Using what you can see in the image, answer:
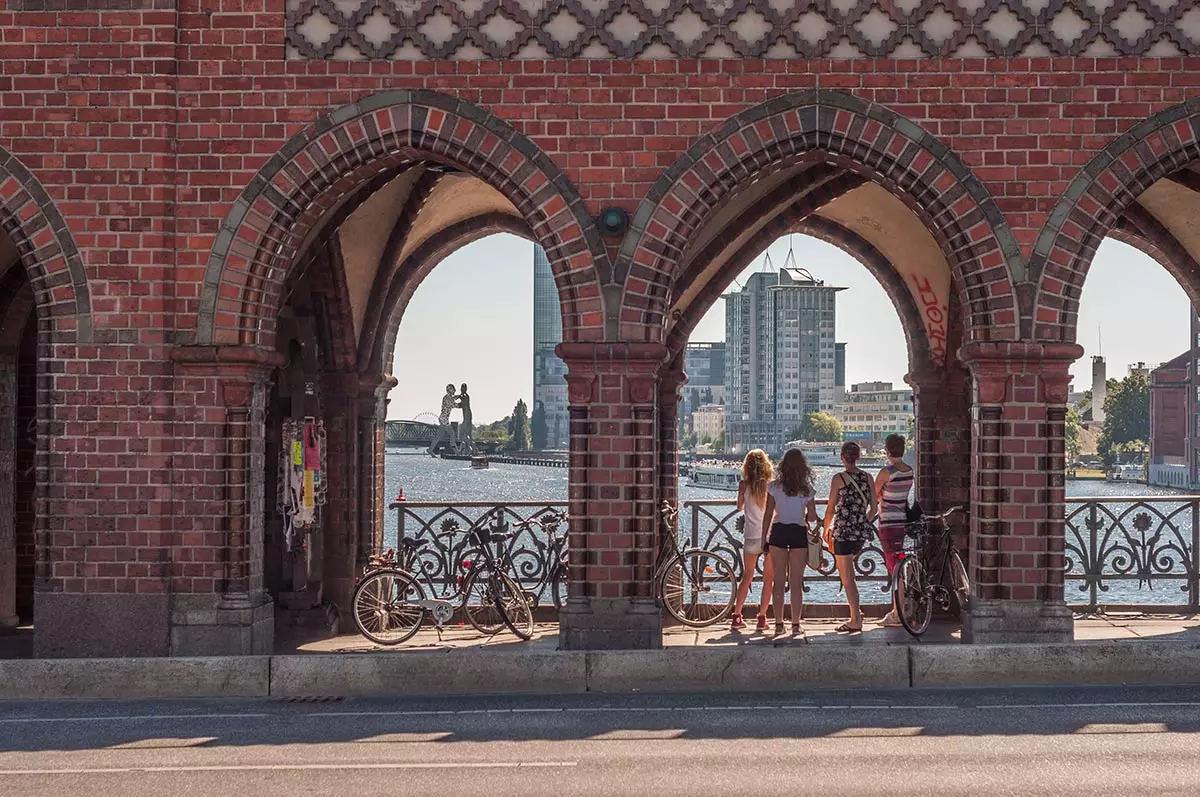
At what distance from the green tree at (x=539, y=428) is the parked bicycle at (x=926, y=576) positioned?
151000 millimetres

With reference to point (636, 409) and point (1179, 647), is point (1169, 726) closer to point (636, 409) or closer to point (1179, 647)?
point (1179, 647)

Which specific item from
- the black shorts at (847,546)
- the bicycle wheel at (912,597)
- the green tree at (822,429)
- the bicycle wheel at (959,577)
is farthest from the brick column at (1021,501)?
the green tree at (822,429)

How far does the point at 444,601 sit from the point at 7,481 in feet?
14.5

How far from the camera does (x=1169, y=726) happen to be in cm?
951

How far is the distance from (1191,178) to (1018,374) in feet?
11.0

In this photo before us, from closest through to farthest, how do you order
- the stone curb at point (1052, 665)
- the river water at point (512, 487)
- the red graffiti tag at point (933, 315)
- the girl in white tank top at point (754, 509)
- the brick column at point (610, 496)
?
the stone curb at point (1052, 665)
the brick column at point (610, 496)
the girl in white tank top at point (754, 509)
the red graffiti tag at point (933, 315)
the river water at point (512, 487)

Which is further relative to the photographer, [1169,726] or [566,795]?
[1169,726]

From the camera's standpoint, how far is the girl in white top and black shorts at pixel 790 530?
13195 mm

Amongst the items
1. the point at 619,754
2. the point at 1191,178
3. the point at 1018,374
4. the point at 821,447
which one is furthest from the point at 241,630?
the point at 821,447

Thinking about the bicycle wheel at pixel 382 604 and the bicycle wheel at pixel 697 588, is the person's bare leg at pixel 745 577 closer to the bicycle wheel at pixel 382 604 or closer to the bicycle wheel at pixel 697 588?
the bicycle wheel at pixel 697 588

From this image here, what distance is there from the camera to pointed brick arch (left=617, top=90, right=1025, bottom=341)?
478 inches

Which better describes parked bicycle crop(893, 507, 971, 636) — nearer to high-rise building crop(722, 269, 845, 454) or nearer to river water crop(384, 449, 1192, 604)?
river water crop(384, 449, 1192, 604)

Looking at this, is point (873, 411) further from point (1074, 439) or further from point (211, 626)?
point (211, 626)

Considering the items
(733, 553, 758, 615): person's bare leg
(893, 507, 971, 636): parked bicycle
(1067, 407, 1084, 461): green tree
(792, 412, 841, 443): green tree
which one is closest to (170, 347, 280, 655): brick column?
(733, 553, 758, 615): person's bare leg
